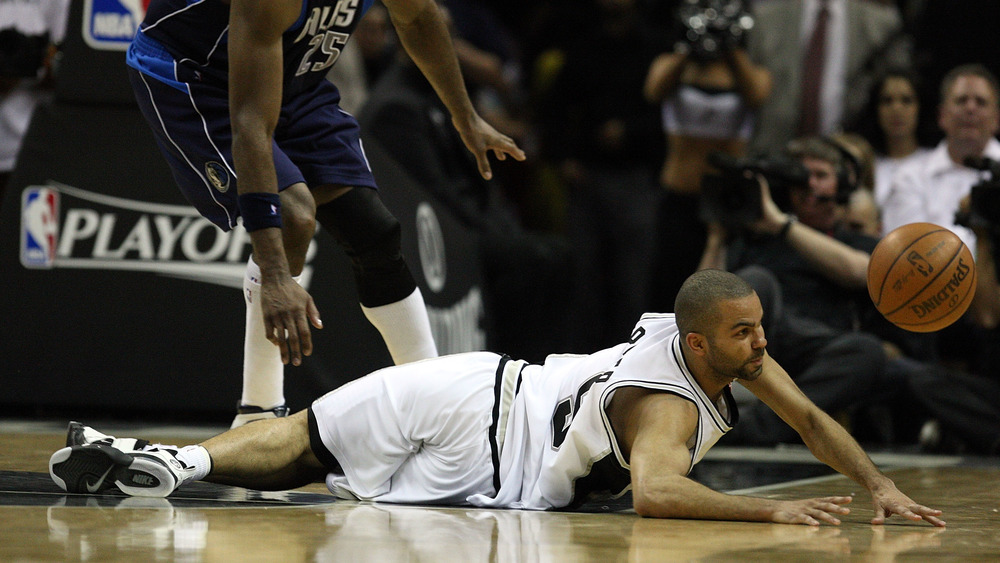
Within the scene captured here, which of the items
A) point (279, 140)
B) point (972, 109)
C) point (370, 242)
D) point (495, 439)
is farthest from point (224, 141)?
point (972, 109)

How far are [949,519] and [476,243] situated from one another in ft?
13.2

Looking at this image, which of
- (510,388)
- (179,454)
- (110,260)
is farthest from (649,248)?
(179,454)

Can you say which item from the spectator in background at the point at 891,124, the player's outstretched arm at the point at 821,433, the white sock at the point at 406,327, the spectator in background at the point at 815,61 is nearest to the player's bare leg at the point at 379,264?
the white sock at the point at 406,327

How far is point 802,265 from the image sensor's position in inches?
247

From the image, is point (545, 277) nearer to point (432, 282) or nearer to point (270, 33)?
point (432, 282)

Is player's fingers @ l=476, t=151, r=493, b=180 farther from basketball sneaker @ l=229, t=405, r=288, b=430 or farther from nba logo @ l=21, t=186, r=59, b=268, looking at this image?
nba logo @ l=21, t=186, r=59, b=268

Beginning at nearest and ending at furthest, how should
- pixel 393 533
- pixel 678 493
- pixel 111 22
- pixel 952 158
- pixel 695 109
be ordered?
pixel 393 533
pixel 678 493
pixel 111 22
pixel 952 158
pixel 695 109

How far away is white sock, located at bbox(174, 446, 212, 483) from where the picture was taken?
357cm

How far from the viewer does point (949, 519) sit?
366 cm

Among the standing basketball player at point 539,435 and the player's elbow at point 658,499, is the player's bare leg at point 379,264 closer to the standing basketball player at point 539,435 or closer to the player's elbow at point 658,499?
the standing basketball player at point 539,435

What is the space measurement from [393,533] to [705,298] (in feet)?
3.56

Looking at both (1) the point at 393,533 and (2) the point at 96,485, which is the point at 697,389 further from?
(2) the point at 96,485

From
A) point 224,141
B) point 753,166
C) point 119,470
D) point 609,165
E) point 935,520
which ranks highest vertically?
point 609,165

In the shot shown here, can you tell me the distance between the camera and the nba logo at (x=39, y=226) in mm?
5871
